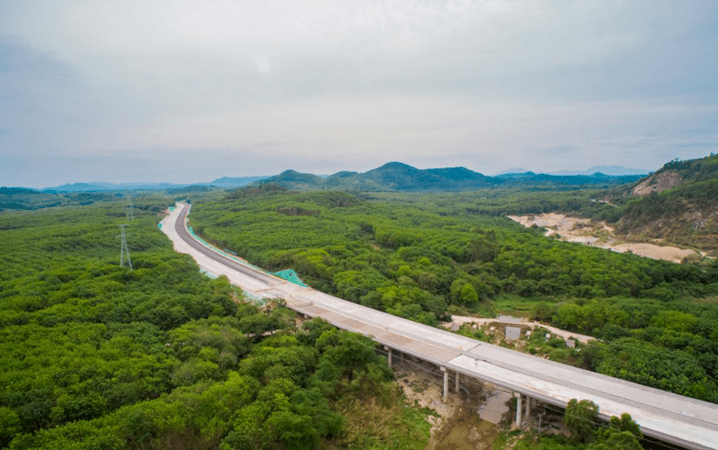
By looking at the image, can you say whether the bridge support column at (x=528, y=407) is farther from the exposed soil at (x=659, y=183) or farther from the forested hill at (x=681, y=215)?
the exposed soil at (x=659, y=183)

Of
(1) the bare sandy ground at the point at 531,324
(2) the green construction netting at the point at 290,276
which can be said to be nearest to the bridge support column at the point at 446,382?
(1) the bare sandy ground at the point at 531,324

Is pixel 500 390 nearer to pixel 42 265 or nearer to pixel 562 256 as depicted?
pixel 562 256

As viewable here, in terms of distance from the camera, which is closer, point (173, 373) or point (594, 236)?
point (173, 373)

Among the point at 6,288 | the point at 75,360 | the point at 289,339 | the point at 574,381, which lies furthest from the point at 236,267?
the point at 574,381

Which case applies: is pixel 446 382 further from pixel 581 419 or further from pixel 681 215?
pixel 681 215

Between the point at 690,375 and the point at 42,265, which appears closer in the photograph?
the point at 690,375

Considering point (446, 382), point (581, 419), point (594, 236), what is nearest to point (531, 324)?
point (446, 382)
